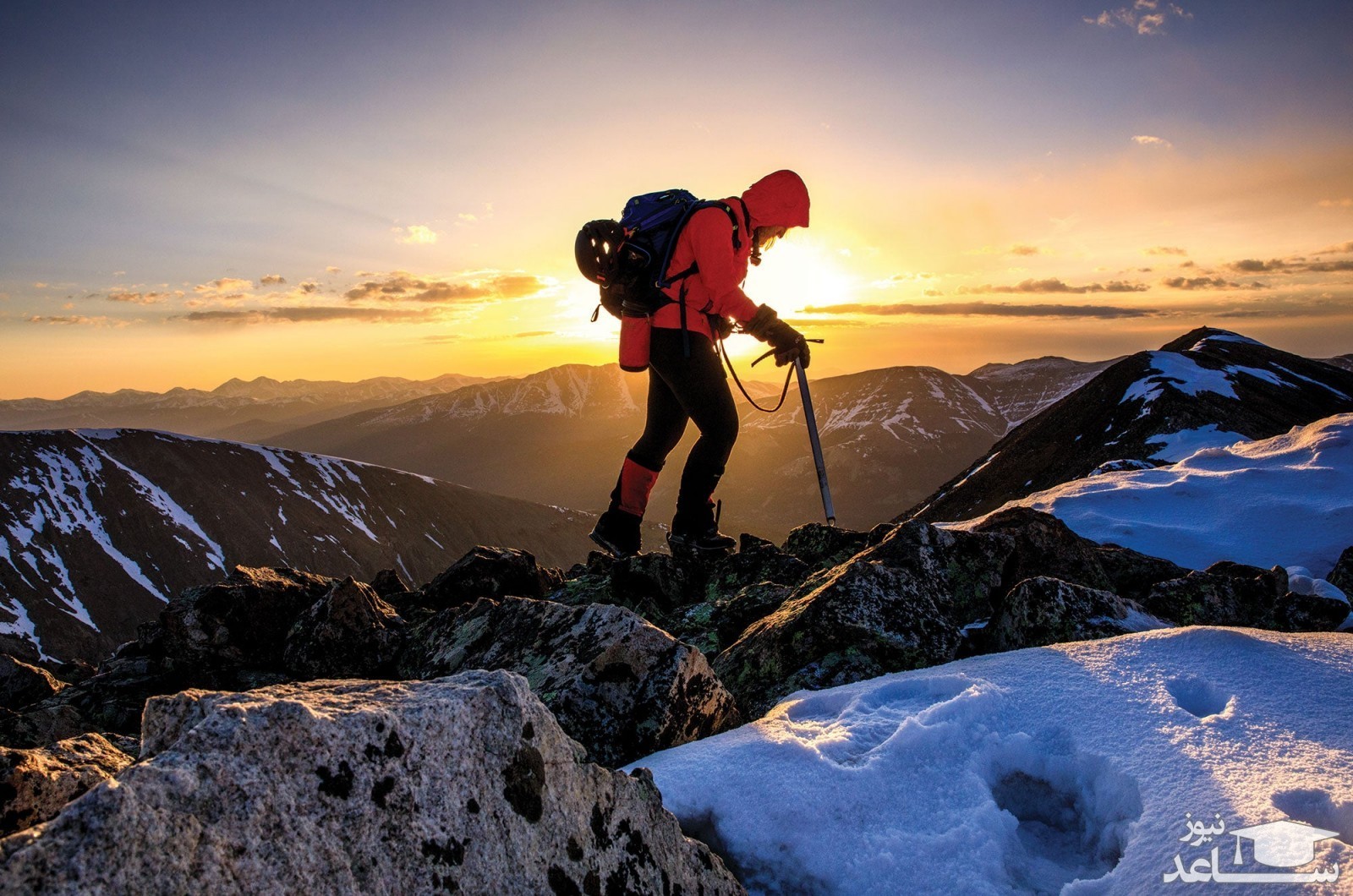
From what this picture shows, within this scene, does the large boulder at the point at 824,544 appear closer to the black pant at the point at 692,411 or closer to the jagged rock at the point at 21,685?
the black pant at the point at 692,411

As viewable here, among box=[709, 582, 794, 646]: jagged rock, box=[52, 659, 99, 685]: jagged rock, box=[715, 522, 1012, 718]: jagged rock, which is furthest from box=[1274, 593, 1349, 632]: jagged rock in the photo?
box=[52, 659, 99, 685]: jagged rock

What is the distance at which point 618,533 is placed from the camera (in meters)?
12.1

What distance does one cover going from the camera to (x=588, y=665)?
238 inches

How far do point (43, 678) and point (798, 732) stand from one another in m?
12.1

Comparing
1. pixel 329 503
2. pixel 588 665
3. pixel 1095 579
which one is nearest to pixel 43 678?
pixel 588 665

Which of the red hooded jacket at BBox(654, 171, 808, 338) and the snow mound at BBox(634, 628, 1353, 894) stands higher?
the red hooded jacket at BBox(654, 171, 808, 338)

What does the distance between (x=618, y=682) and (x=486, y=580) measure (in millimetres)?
7992

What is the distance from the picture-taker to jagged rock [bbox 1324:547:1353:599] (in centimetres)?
1035

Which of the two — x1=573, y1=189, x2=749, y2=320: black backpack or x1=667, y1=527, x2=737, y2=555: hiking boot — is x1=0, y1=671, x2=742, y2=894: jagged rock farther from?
x1=667, y1=527, x2=737, y2=555: hiking boot

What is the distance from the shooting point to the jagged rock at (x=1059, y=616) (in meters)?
6.82

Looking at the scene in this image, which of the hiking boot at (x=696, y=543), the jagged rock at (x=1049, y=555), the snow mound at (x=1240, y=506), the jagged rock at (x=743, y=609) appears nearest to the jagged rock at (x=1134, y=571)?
the jagged rock at (x=1049, y=555)

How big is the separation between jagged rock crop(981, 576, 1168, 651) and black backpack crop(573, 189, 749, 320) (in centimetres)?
591
